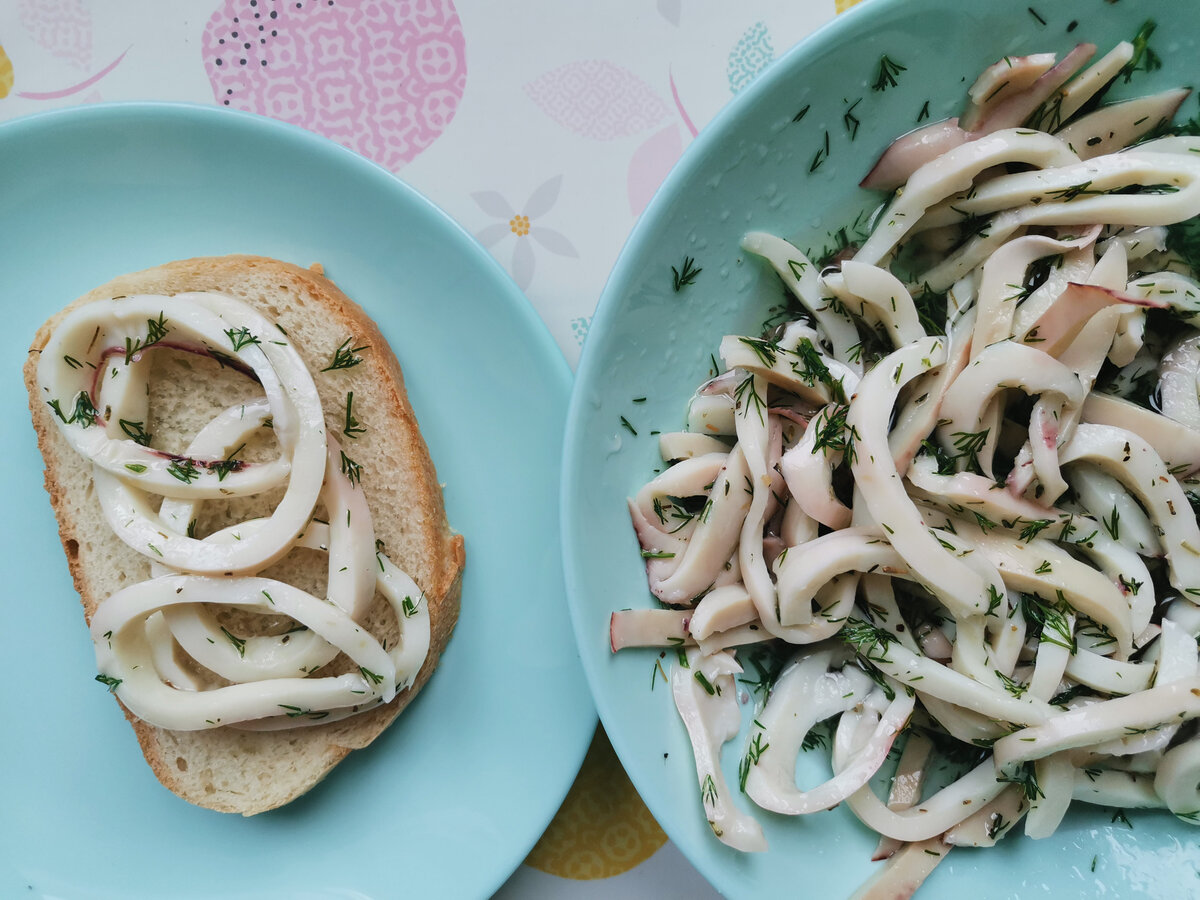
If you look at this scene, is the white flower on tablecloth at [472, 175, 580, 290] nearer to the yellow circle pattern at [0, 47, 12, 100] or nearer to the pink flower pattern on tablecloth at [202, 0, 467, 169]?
the pink flower pattern on tablecloth at [202, 0, 467, 169]

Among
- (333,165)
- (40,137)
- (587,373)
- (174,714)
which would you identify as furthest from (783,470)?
(40,137)

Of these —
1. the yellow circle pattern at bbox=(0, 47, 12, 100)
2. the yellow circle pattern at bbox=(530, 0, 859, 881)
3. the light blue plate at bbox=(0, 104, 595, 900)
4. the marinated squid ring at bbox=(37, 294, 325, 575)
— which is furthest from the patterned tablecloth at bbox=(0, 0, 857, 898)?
the yellow circle pattern at bbox=(530, 0, 859, 881)

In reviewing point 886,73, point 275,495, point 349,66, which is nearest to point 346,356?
point 275,495

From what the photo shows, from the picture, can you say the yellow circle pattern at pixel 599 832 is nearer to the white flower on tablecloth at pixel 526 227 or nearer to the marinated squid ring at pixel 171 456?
the marinated squid ring at pixel 171 456

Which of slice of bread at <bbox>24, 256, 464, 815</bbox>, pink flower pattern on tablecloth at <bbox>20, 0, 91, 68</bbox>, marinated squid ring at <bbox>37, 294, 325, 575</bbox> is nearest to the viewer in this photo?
marinated squid ring at <bbox>37, 294, 325, 575</bbox>

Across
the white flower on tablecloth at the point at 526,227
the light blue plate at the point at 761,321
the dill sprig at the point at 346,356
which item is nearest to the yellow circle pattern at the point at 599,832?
the light blue plate at the point at 761,321

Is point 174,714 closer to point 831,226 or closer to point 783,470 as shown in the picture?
point 783,470

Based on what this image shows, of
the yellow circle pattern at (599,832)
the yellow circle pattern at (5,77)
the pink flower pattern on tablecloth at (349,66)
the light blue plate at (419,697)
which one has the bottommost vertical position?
the yellow circle pattern at (599,832)
